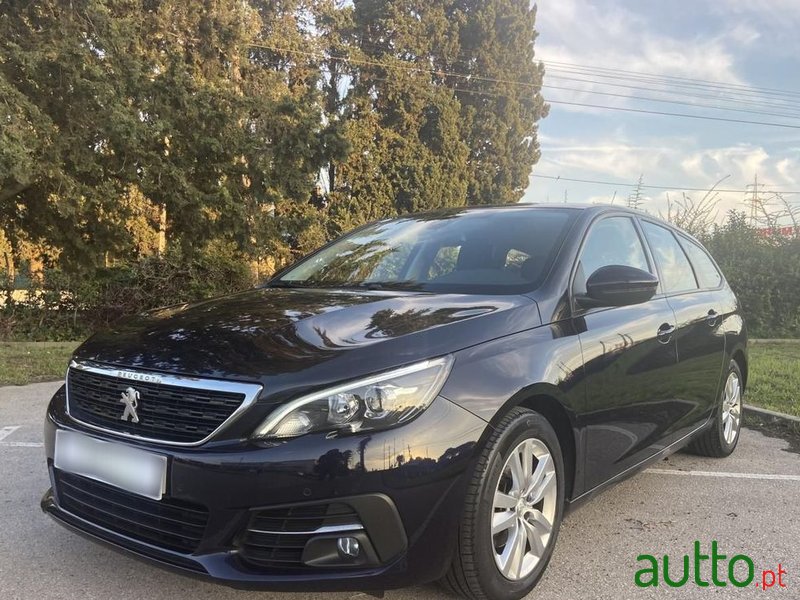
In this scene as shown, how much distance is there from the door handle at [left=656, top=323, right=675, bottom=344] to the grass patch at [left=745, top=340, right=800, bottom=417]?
3.08m

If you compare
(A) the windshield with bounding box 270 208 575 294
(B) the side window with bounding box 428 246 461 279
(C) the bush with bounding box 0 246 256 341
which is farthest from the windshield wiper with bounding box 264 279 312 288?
(C) the bush with bounding box 0 246 256 341

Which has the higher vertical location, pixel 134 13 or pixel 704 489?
pixel 134 13

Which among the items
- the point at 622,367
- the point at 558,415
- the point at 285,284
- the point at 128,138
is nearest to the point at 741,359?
the point at 622,367

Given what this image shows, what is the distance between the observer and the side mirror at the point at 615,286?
290cm

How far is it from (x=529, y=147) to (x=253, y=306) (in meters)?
20.7

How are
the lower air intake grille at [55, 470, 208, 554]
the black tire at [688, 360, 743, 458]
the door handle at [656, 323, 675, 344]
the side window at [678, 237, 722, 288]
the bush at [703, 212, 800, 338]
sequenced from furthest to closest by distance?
the bush at [703, 212, 800, 338] < the side window at [678, 237, 722, 288] < the black tire at [688, 360, 743, 458] < the door handle at [656, 323, 675, 344] < the lower air intake grille at [55, 470, 208, 554]

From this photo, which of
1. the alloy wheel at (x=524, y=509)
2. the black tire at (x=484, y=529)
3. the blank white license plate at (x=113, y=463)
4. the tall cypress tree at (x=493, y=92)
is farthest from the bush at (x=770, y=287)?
the blank white license plate at (x=113, y=463)

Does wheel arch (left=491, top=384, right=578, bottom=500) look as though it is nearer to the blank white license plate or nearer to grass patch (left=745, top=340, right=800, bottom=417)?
the blank white license plate

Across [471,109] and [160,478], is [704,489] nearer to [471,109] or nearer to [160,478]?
[160,478]

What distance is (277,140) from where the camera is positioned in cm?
934

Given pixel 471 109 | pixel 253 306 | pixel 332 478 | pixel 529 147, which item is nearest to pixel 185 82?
pixel 253 306

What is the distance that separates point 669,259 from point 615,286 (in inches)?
55.9

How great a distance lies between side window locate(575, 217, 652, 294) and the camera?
124 inches

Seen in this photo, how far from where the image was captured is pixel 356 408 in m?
2.08
